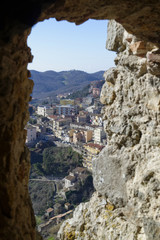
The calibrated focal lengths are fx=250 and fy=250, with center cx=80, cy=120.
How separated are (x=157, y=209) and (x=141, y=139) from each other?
1.00m

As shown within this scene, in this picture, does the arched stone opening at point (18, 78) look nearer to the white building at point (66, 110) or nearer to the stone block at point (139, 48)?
the stone block at point (139, 48)

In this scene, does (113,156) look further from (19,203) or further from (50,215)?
(50,215)

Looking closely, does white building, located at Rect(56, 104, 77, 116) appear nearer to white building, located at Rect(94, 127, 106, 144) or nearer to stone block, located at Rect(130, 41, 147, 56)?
white building, located at Rect(94, 127, 106, 144)

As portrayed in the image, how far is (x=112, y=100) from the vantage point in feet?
14.6

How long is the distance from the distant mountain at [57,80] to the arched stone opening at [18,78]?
114m

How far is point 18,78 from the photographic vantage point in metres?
1.89

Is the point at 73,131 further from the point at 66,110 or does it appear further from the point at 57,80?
the point at 57,80

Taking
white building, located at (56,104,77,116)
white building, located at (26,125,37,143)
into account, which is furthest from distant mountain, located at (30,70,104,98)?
white building, located at (26,125,37,143)

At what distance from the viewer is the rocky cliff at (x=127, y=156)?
3.41 meters

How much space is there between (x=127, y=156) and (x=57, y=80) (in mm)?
141715

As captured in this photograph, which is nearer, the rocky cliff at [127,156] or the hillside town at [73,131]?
the rocky cliff at [127,156]

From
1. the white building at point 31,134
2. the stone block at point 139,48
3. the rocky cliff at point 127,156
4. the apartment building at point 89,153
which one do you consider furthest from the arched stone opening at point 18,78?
the white building at point 31,134

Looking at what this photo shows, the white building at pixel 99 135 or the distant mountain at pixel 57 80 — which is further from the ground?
the distant mountain at pixel 57 80

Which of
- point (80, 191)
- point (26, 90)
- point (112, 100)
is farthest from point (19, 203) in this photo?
point (80, 191)
